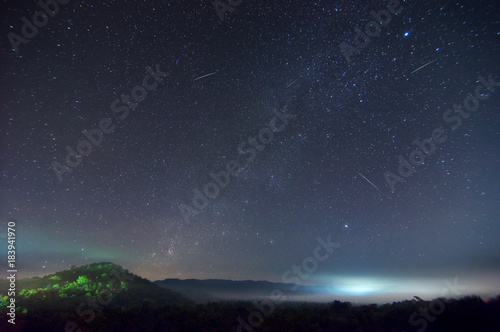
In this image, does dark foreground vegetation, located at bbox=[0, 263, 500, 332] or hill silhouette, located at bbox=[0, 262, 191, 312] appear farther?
hill silhouette, located at bbox=[0, 262, 191, 312]

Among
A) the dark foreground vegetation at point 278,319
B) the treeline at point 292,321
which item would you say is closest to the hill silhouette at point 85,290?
the dark foreground vegetation at point 278,319

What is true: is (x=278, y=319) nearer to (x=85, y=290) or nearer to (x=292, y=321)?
(x=292, y=321)

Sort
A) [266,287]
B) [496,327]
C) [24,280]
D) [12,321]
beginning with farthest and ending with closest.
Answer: [266,287], [24,280], [12,321], [496,327]

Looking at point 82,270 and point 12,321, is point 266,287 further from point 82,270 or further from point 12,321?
point 12,321

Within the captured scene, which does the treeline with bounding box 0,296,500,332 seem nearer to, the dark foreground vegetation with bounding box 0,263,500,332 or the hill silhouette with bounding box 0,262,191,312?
the dark foreground vegetation with bounding box 0,263,500,332

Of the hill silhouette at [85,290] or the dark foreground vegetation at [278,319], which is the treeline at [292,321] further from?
the hill silhouette at [85,290]

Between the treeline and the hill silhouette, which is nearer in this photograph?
the treeline

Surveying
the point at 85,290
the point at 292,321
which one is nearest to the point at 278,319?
the point at 292,321

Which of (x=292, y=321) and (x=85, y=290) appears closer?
(x=292, y=321)

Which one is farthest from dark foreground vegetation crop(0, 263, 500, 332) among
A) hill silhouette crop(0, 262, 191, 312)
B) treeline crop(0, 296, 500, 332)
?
hill silhouette crop(0, 262, 191, 312)

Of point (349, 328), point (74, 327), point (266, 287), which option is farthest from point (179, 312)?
point (266, 287)

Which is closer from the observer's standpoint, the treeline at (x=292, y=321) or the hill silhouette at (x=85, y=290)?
the treeline at (x=292, y=321)
